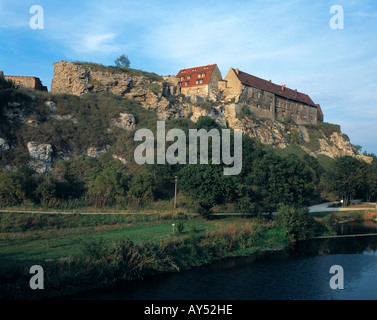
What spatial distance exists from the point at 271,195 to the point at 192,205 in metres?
8.08

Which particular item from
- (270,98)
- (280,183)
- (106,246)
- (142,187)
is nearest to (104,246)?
A: (106,246)

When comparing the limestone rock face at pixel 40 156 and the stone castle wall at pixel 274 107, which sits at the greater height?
the stone castle wall at pixel 274 107

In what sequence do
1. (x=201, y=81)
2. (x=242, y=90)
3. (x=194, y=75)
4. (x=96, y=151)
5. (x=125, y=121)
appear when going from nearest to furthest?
(x=96, y=151) → (x=125, y=121) → (x=201, y=81) → (x=242, y=90) → (x=194, y=75)

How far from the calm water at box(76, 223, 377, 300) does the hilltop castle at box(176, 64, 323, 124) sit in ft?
164

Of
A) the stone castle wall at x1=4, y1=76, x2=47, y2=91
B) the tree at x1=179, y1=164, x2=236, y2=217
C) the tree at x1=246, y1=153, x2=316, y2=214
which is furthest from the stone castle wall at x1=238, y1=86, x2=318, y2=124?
the tree at x1=179, y1=164, x2=236, y2=217

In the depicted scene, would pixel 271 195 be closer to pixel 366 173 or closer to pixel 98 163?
pixel 98 163

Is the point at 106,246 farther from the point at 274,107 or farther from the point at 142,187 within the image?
the point at 274,107

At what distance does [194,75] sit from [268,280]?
60.7 m

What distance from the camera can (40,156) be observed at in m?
38.7

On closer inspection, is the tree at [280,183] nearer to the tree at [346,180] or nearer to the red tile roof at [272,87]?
the tree at [346,180]

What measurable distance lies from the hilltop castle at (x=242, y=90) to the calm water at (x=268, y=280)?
1964 inches

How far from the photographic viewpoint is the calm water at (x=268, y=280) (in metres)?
16.7

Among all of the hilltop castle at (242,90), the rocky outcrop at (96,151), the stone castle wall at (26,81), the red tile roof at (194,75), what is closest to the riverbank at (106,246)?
the rocky outcrop at (96,151)

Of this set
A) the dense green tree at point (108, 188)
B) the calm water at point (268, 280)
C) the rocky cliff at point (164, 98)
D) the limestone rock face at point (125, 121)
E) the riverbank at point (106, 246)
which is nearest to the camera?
the riverbank at point (106, 246)
